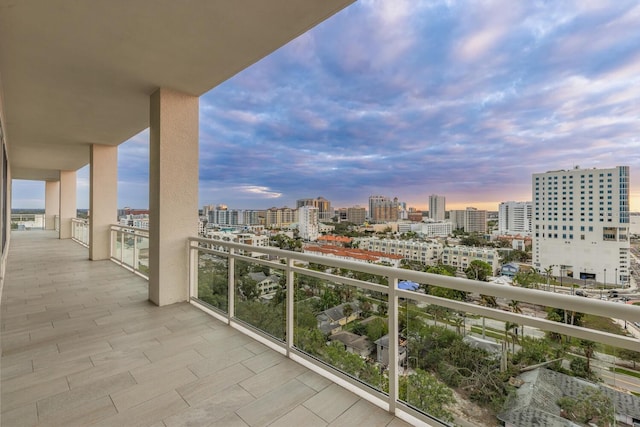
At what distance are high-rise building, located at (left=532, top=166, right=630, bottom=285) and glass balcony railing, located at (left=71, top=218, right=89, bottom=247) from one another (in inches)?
513

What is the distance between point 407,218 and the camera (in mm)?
4191

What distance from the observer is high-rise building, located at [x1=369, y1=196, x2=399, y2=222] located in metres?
4.42

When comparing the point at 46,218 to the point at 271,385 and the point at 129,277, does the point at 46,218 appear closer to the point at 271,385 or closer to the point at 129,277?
the point at 129,277

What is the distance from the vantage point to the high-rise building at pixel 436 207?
376 cm

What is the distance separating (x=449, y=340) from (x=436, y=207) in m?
2.44

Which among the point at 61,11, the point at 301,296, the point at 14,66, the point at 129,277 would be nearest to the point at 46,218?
the point at 129,277

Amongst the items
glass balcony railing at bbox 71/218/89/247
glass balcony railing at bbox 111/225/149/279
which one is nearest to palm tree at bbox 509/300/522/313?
glass balcony railing at bbox 111/225/149/279

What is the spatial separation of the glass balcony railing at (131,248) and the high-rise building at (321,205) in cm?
308

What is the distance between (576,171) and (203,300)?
4.74m

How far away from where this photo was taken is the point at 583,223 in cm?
224

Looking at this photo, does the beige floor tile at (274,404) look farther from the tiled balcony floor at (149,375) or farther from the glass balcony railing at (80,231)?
the glass balcony railing at (80,231)

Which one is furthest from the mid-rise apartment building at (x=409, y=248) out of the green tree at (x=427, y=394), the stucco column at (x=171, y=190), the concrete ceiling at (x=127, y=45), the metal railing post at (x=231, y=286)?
the stucco column at (x=171, y=190)

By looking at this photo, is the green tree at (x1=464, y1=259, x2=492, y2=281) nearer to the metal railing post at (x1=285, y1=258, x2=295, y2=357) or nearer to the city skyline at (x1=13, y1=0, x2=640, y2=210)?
the city skyline at (x1=13, y1=0, x2=640, y2=210)

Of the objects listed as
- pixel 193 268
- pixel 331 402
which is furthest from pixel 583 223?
pixel 193 268
